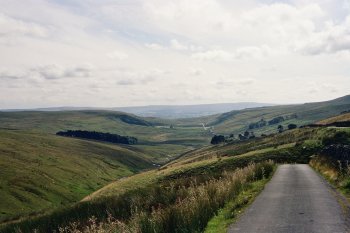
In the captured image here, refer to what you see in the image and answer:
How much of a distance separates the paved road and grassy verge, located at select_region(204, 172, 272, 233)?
0.33 m

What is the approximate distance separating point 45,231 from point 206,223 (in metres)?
13.5

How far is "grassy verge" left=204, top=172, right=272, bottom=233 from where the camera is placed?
48.5ft

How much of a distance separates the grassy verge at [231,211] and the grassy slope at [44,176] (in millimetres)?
46069

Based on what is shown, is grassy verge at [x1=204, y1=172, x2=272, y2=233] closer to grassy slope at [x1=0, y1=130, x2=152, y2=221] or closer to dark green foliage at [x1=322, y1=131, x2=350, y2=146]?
dark green foliage at [x1=322, y1=131, x2=350, y2=146]

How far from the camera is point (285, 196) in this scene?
21656mm

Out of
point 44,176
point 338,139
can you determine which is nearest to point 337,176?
point 338,139

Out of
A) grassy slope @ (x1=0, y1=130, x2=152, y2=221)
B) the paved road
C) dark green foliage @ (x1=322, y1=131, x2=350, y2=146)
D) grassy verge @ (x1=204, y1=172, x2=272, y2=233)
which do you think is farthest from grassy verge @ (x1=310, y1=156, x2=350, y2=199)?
grassy slope @ (x1=0, y1=130, x2=152, y2=221)

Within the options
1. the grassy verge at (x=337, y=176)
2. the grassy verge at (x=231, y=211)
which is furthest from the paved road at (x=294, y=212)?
the grassy verge at (x=337, y=176)

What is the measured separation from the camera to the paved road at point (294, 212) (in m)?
14.0

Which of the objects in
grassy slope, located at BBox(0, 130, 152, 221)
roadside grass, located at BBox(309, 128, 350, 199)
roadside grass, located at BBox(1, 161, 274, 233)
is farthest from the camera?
grassy slope, located at BBox(0, 130, 152, 221)

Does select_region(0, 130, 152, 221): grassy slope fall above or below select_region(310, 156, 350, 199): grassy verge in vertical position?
below

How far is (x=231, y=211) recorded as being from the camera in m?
17.8

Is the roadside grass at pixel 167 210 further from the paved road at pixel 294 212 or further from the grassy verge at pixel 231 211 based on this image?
the paved road at pixel 294 212

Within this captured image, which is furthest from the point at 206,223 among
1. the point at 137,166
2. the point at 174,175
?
the point at 137,166
